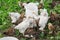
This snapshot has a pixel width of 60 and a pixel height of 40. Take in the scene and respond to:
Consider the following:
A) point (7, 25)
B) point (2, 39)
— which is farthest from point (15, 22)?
point (2, 39)

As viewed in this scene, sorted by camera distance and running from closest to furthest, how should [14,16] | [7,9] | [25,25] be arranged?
1. [25,25]
2. [14,16]
3. [7,9]

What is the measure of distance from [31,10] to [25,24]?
1.24 feet

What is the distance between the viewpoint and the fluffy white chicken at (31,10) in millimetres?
3484

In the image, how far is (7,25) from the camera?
135 inches

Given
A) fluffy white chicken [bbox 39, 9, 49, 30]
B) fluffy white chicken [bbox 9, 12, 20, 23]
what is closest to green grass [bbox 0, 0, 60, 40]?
fluffy white chicken [bbox 9, 12, 20, 23]

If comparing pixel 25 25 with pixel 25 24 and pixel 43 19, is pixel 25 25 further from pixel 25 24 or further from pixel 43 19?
pixel 43 19

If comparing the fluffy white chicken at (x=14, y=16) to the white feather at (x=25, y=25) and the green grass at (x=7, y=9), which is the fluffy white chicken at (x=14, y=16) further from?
the white feather at (x=25, y=25)

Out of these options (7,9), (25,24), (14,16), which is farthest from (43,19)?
(7,9)

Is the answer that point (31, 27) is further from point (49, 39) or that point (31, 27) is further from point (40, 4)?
point (40, 4)

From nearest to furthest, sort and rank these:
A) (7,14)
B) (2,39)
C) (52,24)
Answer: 1. (2,39)
2. (52,24)
3. (7,14)

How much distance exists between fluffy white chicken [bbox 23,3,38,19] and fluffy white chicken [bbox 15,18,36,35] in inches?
4.9

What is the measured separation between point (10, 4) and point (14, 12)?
23 cm

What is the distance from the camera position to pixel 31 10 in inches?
142

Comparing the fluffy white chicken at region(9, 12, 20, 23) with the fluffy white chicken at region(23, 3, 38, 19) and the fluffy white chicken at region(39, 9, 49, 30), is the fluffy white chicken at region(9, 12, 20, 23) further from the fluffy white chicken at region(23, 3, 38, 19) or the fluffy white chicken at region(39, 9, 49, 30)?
the fluffy white chicken at region(39, 9, 49, 30)
